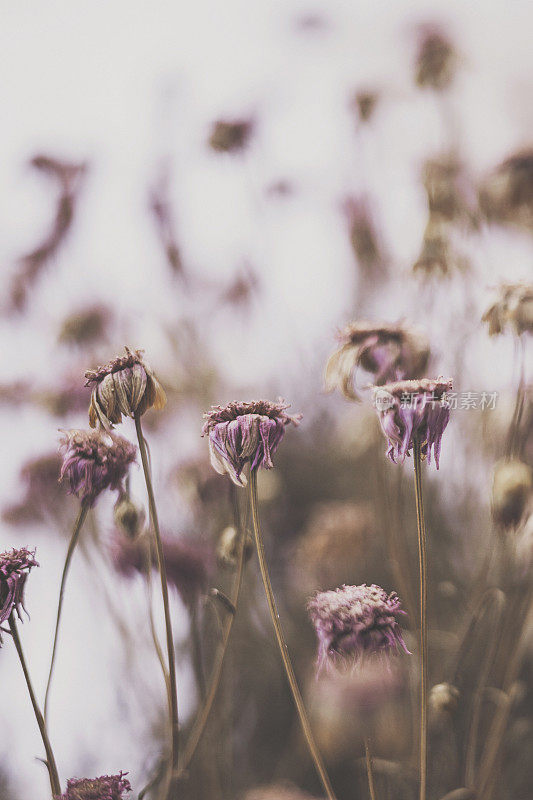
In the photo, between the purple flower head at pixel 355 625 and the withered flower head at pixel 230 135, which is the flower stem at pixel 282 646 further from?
the withered flower head at pixel 230 135

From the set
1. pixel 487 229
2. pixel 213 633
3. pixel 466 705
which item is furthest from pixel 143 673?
pixel 487 229

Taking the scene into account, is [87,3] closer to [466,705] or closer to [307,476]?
[307,476]

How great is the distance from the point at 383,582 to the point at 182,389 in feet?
0.47

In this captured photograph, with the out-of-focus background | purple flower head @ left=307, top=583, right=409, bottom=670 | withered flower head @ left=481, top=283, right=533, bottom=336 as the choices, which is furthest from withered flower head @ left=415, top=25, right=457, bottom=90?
purple flower head @ left=307, top=583, right=409, bottom=670

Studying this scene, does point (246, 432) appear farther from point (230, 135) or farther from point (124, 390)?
point (230, 135)

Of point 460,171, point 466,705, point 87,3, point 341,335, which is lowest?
point 466,705

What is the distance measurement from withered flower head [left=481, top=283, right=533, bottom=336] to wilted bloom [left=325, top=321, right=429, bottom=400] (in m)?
0.02

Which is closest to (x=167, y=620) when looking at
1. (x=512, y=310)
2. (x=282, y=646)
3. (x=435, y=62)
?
(x=282, y=646)

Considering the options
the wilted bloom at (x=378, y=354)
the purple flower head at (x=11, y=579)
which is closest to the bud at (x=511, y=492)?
the wilted bloom at (x=378, y=354)

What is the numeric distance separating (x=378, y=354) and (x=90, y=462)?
0.10m

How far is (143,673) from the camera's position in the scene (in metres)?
0.33

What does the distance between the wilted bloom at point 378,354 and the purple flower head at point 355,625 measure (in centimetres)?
8

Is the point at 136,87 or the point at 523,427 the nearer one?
the point at 523,427

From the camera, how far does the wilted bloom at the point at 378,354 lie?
0.23 meters
